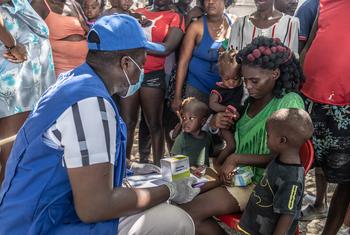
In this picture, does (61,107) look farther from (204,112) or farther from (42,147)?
(204,112)

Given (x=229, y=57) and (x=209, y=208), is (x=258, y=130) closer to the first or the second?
(x=209, y=208)

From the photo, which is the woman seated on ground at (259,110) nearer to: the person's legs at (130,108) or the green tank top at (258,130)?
the green tank top at (258,130)

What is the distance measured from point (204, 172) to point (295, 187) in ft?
2.08

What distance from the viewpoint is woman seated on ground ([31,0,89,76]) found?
3902 millimetres

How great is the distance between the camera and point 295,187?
220 cm

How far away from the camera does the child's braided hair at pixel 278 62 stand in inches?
98.7

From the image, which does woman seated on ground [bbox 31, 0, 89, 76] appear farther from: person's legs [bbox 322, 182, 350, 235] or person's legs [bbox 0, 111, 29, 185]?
person's legs [bbox 322, 182, 350, 235]

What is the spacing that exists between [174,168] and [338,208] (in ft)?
4.53

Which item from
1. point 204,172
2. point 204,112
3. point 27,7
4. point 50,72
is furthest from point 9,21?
point 204,172

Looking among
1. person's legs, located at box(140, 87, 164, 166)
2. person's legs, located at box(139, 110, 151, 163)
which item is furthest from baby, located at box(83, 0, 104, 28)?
person's legs, located at box(139, 110, 151, 163)

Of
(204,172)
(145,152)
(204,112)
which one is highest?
(204,112)

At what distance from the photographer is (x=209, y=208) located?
2512mm

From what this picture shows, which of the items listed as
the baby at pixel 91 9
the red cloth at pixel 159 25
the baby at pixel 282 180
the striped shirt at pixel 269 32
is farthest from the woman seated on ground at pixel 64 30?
the baby at pixel 282 180

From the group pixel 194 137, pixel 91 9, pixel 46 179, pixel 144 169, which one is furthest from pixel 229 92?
pixel 91 9
